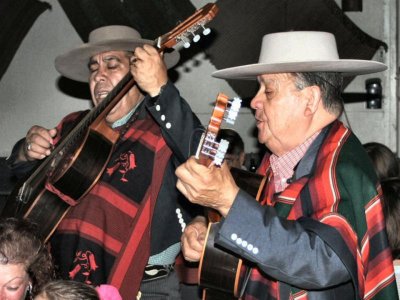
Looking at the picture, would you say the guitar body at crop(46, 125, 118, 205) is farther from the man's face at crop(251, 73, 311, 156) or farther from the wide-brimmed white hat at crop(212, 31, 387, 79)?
the man's face at crop(251, 73, 311, 156)

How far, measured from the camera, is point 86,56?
4.18m

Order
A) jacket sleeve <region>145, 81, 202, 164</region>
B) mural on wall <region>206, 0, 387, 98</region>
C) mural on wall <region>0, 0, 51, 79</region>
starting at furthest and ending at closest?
mural on wall <region>0, 0, 51, 79</region> < mural on wall <region>206, 0, 387, 98</region> < jacket sleeve <region>145, 81, 202, 164</region>

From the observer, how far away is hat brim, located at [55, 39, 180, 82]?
12.8 ft

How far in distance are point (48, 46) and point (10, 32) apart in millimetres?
387

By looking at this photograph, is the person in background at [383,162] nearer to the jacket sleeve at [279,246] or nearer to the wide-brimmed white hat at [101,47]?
the wide-brimmed white hat at [101,47]

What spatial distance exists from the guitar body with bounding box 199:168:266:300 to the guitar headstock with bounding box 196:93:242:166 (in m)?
0.58

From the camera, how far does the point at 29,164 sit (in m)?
3.86

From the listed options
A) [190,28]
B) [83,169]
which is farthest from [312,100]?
[83,169]

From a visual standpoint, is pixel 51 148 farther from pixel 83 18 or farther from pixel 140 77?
pixel 83 18

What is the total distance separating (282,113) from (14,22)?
176 inches

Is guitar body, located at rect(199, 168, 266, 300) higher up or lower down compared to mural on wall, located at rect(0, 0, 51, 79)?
higher up

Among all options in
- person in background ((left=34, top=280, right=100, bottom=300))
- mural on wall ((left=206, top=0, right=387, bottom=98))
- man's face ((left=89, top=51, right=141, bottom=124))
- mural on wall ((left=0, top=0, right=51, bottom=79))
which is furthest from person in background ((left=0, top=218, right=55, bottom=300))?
mural on wall ((left=0, top=0, right=51, bottom=79))

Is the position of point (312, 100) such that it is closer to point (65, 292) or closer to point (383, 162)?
point (65, 292)

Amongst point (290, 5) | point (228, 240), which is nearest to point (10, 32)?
point (290, 5)
